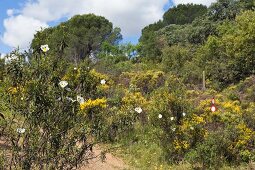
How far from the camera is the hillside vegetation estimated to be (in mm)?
4145

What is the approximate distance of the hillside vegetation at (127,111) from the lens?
4.14 meters

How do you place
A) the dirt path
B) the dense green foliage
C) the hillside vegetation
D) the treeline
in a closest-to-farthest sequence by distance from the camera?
the hillside vegetation, the dirt path, the treeline, the dense green foliage

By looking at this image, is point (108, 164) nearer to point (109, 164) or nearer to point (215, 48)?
point (109, 164)

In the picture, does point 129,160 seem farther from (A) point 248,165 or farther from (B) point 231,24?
(B) point 231,24

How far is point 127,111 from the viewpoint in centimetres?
520

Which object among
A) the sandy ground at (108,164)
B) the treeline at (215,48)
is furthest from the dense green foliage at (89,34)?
the sandy ground at (108,164)

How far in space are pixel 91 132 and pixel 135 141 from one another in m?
7.62

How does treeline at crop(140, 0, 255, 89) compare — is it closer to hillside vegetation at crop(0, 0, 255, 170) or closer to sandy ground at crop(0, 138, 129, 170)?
hillside vegetation at crop(0, 0, 255, 170)

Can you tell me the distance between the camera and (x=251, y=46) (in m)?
20.2

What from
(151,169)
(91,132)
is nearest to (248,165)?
(151,169)

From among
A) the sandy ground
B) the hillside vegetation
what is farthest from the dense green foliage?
the sandy ground

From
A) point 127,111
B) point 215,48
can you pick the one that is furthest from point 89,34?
point 127,111

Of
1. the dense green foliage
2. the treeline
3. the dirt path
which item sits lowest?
the dirt path

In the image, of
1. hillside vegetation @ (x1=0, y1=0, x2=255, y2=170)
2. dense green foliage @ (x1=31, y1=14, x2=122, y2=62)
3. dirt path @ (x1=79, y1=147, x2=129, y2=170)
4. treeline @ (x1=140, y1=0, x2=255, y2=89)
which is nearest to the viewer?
hillside vegetation @ (x1=0, y1=0, x2=255, y2=170)
